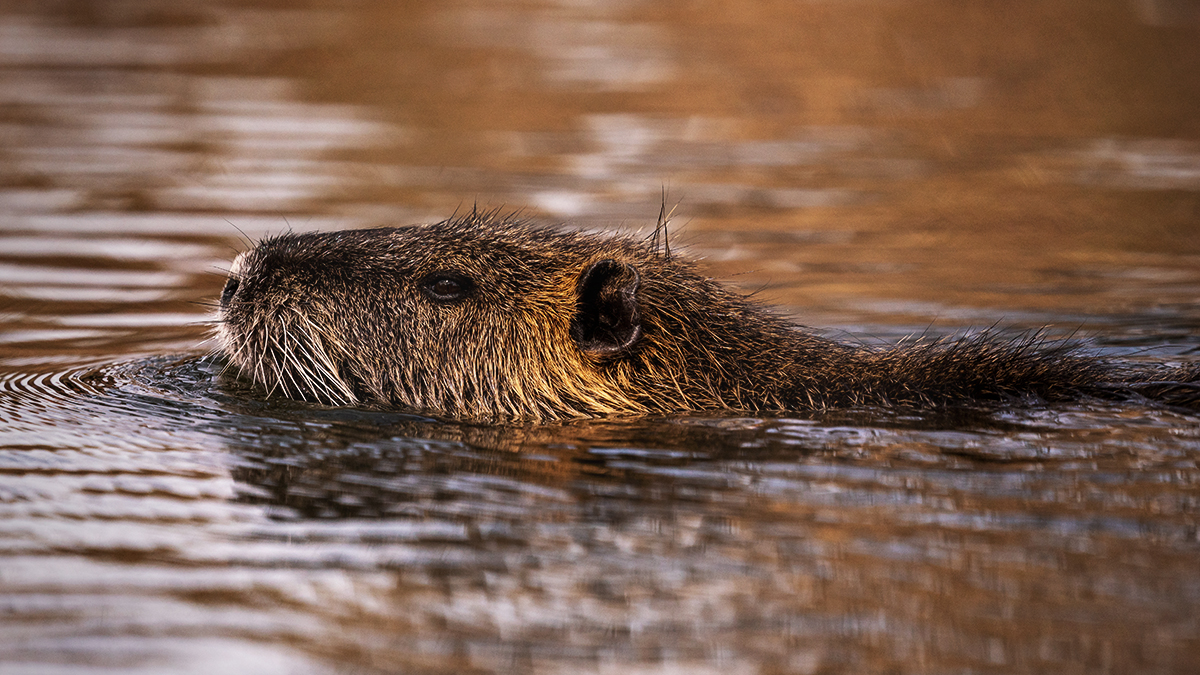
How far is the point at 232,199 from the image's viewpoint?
10.6m

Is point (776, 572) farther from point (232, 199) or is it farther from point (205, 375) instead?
point (232, 199)

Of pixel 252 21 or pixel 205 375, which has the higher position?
pixel 252 21

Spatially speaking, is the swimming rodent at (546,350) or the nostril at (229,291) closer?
the swimming rodent at (546,350)

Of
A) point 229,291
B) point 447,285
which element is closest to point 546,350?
point 447,285

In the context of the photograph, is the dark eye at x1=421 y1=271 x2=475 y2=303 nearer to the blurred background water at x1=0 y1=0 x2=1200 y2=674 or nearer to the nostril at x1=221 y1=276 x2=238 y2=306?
the blurred background water at x1=0 y1=0 x2=1200 y2=674

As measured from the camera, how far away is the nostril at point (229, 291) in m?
6.00

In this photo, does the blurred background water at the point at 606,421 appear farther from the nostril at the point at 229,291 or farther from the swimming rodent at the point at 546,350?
the nostril at the point at 229,291

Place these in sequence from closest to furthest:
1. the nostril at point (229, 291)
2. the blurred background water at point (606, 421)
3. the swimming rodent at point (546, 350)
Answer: the blurred background water at point (606, 421)
the swimming rodent at point (546, 350)
the nostril at point (229, 291)

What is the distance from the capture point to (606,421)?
5836 mm

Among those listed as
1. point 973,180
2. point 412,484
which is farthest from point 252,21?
point 412,484

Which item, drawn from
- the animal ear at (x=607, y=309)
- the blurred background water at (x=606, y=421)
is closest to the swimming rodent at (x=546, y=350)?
the animal ear at (x=607, y=309)

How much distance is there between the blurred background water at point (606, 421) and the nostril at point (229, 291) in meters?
0.40

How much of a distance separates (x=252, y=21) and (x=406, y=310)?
1408cm

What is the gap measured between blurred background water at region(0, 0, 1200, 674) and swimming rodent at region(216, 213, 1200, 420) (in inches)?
6.7
